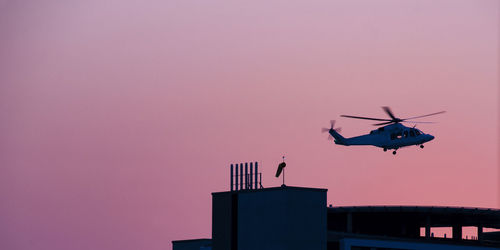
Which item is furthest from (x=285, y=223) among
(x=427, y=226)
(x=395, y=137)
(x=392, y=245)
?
(x=427, y=226)

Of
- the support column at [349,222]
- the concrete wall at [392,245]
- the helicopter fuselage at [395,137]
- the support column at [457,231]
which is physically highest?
the helicopter fuselage at [395,137]

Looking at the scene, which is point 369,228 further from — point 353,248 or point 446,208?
point 353,248

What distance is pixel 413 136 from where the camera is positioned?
108562 millimetres

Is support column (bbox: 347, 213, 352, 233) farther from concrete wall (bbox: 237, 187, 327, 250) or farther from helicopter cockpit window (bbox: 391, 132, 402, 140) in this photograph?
concrete wall (bbox: 237, 187, 327, 250)

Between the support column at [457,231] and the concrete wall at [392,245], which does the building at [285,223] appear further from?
the support column at [457,231]

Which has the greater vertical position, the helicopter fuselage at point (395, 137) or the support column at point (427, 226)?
the helicopter fuselage at point (395, 137)

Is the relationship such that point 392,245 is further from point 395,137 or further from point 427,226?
point 427,226

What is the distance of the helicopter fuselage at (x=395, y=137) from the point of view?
108438mm

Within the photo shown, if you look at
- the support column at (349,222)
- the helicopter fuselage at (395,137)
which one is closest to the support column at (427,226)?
the support column at (349,222)

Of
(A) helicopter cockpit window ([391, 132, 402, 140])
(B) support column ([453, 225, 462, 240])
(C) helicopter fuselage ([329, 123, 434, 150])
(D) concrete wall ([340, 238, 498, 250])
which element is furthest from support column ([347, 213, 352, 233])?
(D) concrete wall ([340, 238, 498, 250])

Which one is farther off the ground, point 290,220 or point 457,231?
point 290,220

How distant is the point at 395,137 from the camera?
4294 inches

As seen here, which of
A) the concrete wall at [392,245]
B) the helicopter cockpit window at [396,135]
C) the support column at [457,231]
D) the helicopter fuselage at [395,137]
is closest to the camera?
the concrete wall at [392,245]

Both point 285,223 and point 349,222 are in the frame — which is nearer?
point 285,223
